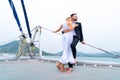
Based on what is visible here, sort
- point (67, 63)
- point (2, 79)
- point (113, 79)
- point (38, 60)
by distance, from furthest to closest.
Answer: point (38, 60) < point (67, 63) < point (2, 79) < point (113, 79)

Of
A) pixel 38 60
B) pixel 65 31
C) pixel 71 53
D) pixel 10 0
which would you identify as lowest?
pixel 38 60

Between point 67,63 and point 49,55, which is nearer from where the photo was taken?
point 67,63

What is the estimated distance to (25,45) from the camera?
27.0ft

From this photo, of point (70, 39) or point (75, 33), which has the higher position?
point (75, 33)

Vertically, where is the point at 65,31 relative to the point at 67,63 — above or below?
above

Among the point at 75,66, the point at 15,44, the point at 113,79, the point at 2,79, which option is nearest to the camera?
the point at 113,79

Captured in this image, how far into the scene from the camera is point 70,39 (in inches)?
220

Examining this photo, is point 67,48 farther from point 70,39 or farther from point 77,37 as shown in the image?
point 77,37

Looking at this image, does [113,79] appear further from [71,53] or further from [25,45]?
[25,45]

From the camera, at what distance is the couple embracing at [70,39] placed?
5530 millimetres

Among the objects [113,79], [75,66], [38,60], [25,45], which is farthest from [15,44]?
[113,79]

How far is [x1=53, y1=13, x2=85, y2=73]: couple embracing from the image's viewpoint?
5530 mm

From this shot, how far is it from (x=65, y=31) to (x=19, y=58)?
9.60ft

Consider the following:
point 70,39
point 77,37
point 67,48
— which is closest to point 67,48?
point 67,48
